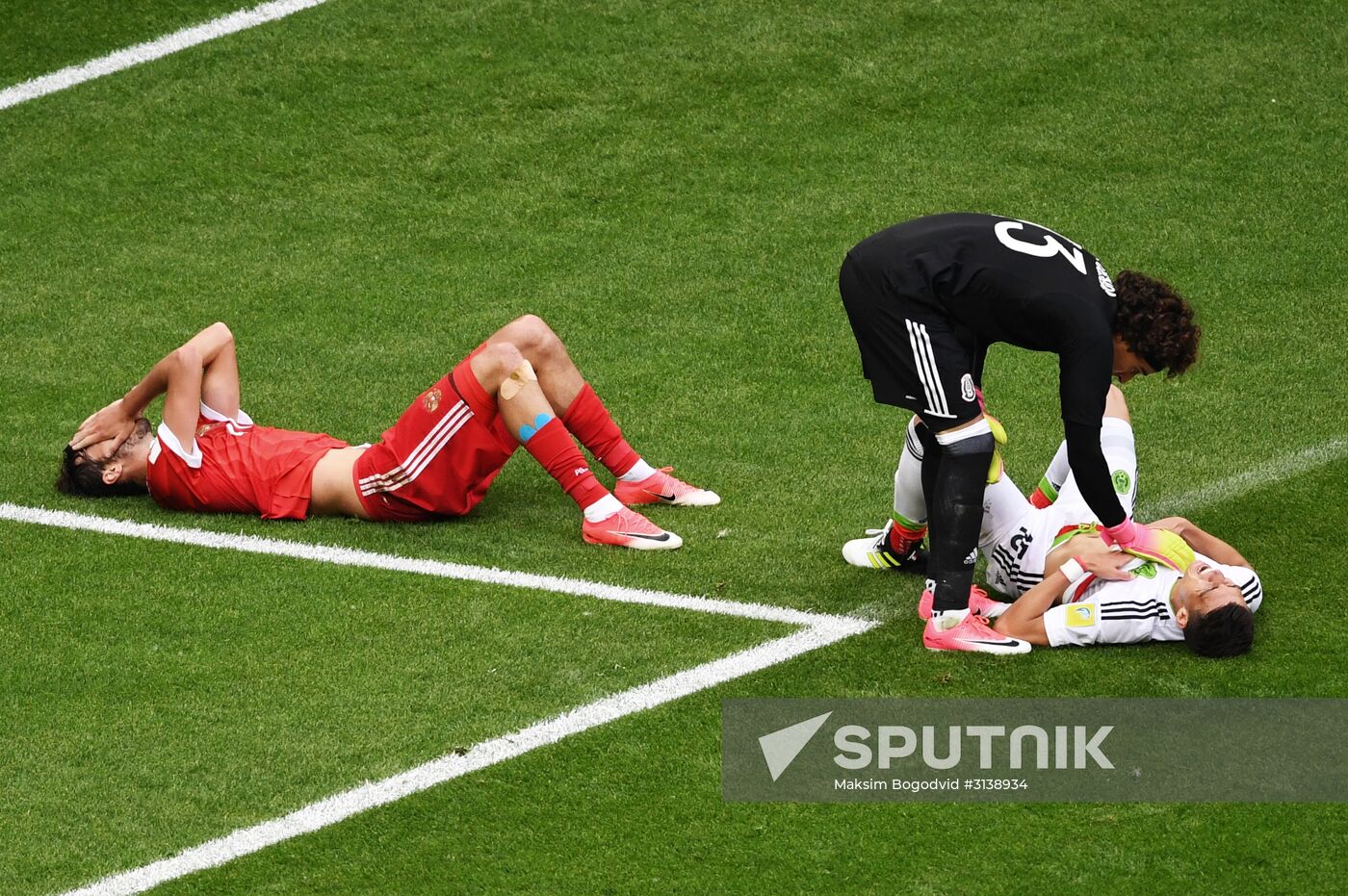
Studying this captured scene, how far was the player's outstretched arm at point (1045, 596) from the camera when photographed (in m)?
6.23

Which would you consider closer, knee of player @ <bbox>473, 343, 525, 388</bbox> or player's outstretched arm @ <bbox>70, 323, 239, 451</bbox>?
knee of player @ <bbox>473, 343, 525, 388</bbox>

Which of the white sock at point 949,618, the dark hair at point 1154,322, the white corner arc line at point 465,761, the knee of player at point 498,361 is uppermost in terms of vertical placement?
the dark hair at point 1154,322

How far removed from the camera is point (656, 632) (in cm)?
649

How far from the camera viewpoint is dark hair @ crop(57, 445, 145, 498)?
303 inches

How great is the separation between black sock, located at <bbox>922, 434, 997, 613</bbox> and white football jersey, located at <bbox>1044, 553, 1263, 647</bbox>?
37 centimetres

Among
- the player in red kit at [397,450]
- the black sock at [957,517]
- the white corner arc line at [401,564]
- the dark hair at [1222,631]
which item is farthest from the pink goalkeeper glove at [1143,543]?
the player in red kit at [397,450]

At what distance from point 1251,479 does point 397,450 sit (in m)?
3.78

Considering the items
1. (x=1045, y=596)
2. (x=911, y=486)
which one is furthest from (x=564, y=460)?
(x=1045, y=596)

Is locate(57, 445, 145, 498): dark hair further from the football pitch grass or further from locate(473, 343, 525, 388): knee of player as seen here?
locate(473, 343, 525, 388): knee of player

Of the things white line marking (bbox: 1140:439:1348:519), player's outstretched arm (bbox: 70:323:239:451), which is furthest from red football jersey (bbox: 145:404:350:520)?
white line marking (bbox: 1140:439:1348:519)

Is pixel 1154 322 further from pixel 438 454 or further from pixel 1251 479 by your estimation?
pixel 438 454

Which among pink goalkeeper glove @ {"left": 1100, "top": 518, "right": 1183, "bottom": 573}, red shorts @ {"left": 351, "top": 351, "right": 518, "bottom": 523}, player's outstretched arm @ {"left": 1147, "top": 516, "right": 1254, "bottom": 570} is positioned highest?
red shorts @ {"left": 351, "top": 351, "right": 518, "bottom": 523}

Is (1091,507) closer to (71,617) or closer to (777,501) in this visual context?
(777,501)

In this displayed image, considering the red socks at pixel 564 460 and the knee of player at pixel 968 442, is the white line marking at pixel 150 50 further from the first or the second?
the knee of player at pixel 968 442
